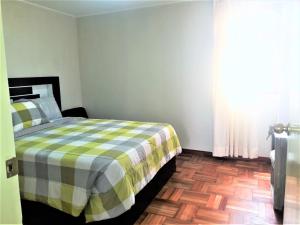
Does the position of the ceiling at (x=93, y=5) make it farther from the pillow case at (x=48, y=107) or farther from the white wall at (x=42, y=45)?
the pillow case at (x=48, y=107)

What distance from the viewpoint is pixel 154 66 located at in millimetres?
3713

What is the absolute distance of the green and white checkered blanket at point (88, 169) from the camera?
1.79 meters

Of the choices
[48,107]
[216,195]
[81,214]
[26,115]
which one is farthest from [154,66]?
[81,214]

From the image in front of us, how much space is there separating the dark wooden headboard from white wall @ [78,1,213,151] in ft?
2.13

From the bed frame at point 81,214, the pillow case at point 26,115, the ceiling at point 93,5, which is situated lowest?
the bed frame at point 81,214

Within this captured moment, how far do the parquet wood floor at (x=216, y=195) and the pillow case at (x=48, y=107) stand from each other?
66.9 inches

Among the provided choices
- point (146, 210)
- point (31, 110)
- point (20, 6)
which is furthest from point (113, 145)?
point (20, 6)

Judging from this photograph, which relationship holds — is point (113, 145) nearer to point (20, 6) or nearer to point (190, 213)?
point (190, 213)

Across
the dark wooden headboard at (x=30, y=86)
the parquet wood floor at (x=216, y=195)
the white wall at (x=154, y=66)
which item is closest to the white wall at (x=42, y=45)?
the dark wooden headboard at (x=30, y=86)

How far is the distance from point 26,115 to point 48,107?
41 cm

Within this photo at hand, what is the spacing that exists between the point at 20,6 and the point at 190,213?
127 inches

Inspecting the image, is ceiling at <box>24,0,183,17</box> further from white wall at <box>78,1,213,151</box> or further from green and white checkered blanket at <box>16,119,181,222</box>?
green and white checkered blanket at <box>16,119,181,222</box>

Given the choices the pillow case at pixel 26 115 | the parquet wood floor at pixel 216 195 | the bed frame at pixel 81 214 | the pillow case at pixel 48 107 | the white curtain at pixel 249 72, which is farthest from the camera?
the pillow case at pixel 48 107

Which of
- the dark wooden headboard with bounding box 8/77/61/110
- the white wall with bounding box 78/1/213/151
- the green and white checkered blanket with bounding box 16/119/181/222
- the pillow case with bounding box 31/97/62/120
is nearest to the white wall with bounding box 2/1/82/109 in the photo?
the dark wooden headboard with bounding box 8/77/61/110
